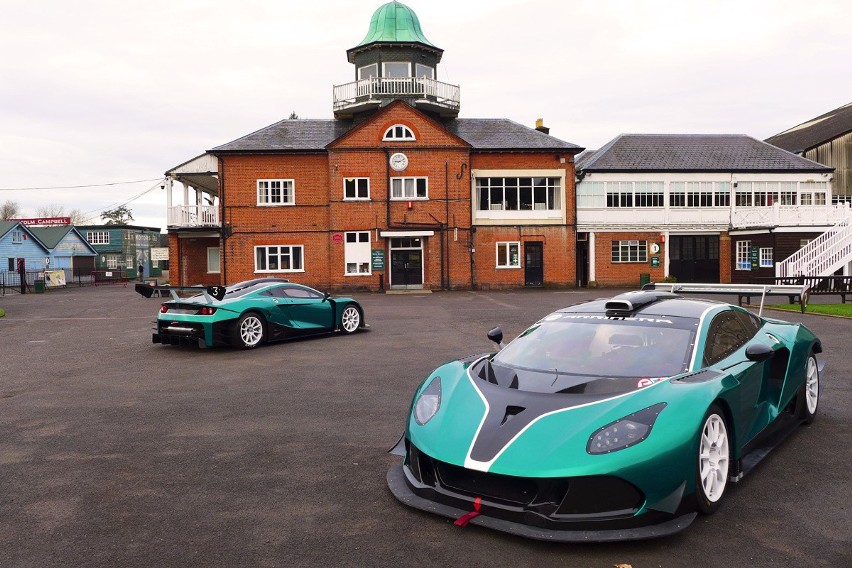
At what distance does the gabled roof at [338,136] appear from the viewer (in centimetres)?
3456

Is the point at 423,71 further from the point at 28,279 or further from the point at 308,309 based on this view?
the point at 28,279

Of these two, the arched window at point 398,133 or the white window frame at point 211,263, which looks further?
the white window frame at point 211,263

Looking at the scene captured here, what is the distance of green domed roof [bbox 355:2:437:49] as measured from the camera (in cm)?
3831

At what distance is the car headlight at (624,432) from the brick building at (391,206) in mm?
30389

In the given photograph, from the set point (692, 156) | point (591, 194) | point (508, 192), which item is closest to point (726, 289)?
point (508, 192)

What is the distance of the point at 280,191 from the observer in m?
34.8

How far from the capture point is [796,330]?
245 inches

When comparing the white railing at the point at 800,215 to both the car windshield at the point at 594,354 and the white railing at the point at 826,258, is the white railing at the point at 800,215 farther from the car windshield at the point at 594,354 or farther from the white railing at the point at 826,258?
the car windshield at the point at 594,354

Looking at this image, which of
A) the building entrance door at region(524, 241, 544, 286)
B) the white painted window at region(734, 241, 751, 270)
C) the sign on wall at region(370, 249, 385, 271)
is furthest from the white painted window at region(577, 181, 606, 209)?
the sign on wall at region(370, 249, 385, 271)

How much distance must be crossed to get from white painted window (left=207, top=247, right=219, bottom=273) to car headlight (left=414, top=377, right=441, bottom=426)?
35.5 meters

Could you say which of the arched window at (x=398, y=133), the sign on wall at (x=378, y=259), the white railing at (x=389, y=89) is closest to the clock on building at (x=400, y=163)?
the arched window at (x=398, y=133)

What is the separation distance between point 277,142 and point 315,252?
6259 mm

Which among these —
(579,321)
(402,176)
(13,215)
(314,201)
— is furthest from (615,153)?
(13,215)

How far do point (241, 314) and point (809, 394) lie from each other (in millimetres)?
9002
